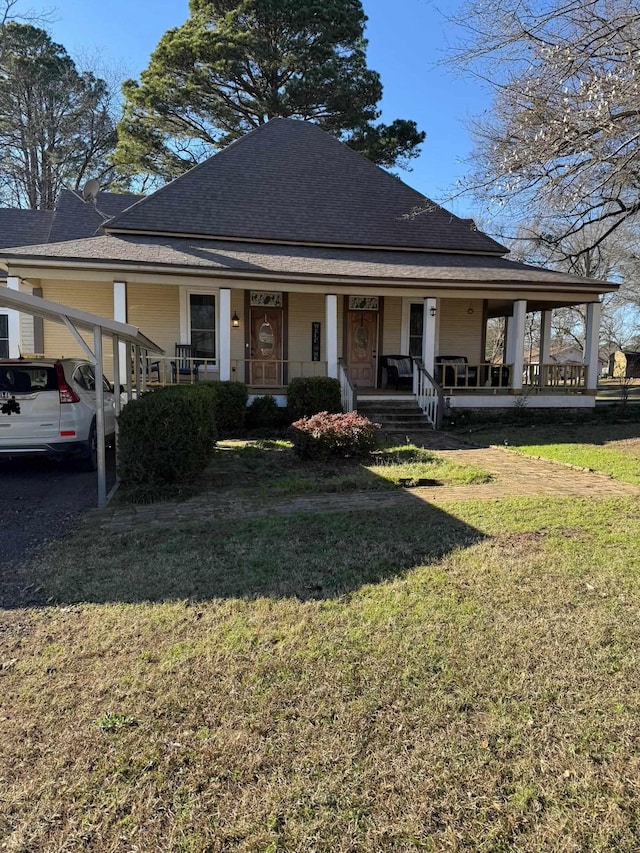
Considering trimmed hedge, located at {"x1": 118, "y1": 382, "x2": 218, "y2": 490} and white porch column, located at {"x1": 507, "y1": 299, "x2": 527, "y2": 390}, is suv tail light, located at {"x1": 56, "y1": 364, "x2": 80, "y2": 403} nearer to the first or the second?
trimmed hedge, located at {"x1": 118, "y1": 382, "x2": 218, "y2": 490}

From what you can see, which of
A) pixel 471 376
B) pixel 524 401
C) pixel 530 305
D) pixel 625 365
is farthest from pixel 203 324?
pixel 625 365

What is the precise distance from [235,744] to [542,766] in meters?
1.23

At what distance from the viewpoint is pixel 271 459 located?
869 centimetres

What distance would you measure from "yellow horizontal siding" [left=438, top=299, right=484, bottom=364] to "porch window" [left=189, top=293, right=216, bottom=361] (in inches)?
258

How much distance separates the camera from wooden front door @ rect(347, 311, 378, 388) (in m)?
15.4

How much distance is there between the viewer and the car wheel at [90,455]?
7441 mm

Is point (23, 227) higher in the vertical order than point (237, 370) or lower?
higher

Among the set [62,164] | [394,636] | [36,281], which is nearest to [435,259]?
[36,281]

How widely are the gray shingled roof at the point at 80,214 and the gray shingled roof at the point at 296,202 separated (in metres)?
3.13

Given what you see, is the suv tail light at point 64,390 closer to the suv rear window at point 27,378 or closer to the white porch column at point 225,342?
the suv rear window at point 27,378

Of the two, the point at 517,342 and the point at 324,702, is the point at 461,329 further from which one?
the point at 324,702

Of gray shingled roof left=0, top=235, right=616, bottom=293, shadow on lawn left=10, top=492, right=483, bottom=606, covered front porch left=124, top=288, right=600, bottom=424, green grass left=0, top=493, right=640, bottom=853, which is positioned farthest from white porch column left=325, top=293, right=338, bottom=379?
green grass left=0, top=493, right=640, bottom=853

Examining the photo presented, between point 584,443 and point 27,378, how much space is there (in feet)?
30.9

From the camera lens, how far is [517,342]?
44.9 ft
